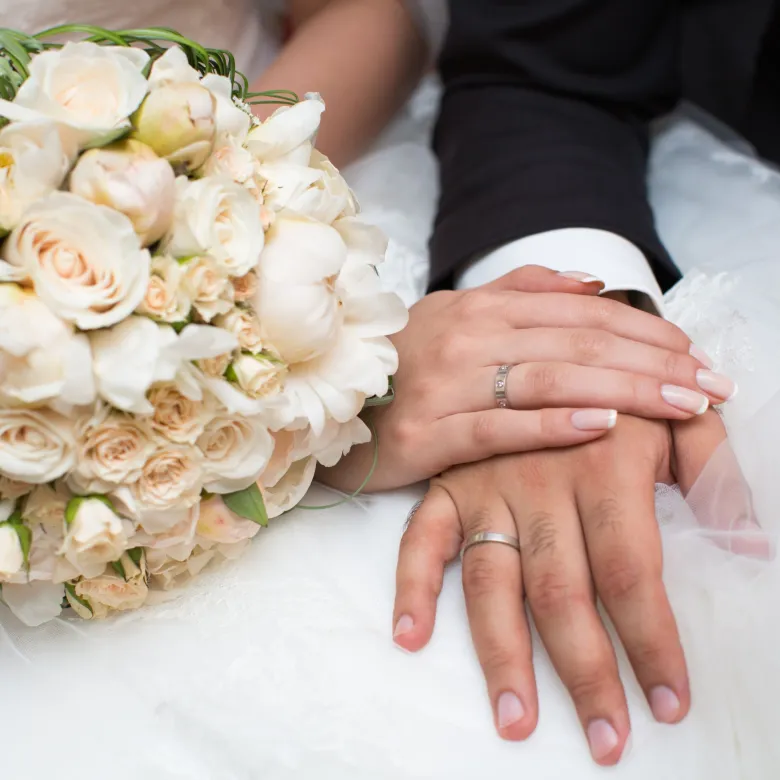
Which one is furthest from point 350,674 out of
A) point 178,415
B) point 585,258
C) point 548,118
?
point 548,118

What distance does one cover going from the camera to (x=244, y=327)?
0.49 m

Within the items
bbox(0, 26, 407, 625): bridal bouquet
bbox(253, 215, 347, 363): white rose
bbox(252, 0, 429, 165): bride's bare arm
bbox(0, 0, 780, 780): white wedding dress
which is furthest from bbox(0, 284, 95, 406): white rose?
bbox(252, 0, 429, 165): bride's bare arm

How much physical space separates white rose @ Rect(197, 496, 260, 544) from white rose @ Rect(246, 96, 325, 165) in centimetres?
24

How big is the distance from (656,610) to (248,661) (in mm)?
276

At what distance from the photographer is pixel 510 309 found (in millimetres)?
727

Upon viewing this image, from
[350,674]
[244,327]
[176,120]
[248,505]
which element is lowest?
[350,674]

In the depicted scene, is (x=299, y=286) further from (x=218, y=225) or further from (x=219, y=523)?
(x=219, y=523)

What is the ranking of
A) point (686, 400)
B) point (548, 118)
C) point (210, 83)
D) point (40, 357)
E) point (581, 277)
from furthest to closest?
point (548, 118)
point (581, 277)
point (686, 400)
point (210, 83)
point (40, 357)

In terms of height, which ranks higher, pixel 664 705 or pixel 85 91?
pixel 85 91

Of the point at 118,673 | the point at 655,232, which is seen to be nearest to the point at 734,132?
the point at 655,232

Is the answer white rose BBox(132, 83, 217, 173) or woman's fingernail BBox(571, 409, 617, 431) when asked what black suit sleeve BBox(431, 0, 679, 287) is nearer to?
woman's fingernail BBox(571, 409, 617, 431)

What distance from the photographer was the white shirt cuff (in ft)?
2.65

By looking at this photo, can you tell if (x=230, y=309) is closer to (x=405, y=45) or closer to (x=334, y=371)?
(x=334, y=371)

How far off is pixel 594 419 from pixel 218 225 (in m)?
0.33
